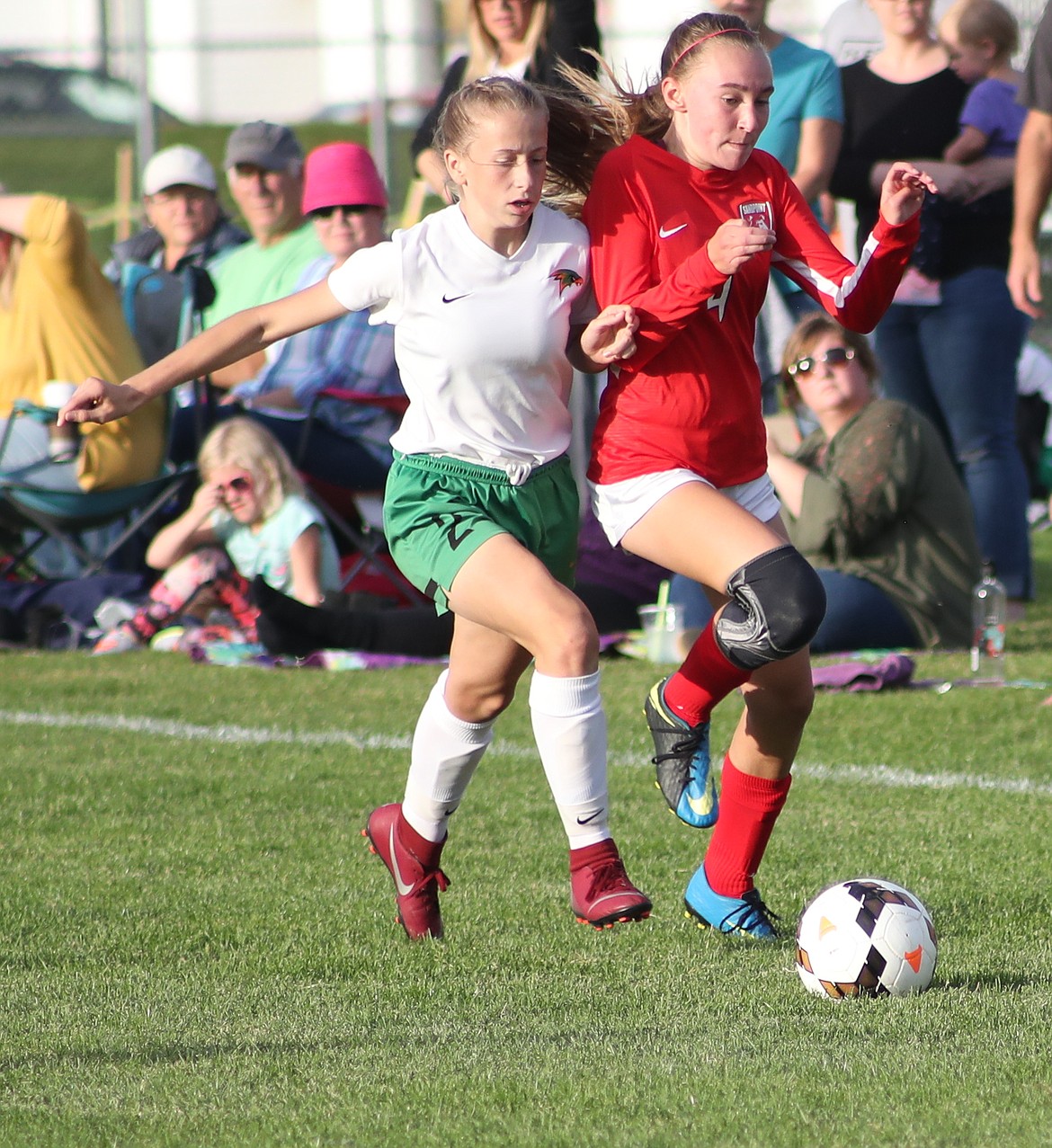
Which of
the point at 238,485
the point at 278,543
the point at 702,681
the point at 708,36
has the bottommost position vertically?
the point at 278,543

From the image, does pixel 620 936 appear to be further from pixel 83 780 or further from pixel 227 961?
pixel 83 780

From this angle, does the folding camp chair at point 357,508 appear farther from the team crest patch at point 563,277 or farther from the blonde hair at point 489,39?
the team crest patch at point 563,277

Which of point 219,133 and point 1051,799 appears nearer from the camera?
point 1051,799

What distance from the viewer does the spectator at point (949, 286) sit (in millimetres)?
9219

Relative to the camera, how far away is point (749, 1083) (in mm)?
3203

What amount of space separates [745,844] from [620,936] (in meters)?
0.38

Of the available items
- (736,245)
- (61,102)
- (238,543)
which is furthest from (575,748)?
(61,102)

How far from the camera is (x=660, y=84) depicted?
15.2 ft

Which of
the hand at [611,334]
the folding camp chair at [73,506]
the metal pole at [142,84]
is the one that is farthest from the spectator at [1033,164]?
the metal pole at [142,84]

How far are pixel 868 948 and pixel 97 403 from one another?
2084mm

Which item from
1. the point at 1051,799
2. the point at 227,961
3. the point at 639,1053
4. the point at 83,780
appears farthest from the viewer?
the point at 83,780

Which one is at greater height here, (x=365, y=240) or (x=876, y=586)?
(x=365, y=240)

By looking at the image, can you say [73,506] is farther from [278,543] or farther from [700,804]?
[700,804]

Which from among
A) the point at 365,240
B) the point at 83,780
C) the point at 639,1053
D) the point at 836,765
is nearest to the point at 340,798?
the point at 83,780
